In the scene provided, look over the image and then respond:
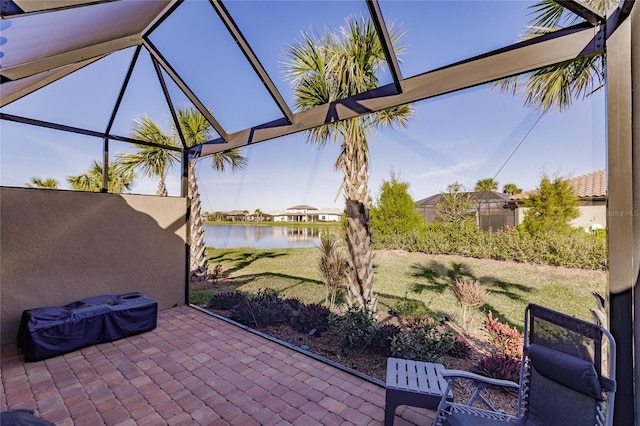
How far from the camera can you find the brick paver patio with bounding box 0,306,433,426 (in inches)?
104

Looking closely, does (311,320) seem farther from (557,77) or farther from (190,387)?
(557,77)

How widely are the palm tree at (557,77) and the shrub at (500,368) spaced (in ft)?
11.0

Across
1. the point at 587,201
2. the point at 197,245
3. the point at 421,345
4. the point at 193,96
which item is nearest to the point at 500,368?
the point at 421,345

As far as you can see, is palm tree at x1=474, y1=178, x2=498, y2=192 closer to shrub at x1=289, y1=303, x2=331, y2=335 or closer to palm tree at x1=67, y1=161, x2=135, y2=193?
shrub at x1=289, y1=303, x2=331, y2=335

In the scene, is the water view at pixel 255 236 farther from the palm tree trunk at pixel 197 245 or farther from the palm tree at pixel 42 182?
the palm tree at pixel 42 182

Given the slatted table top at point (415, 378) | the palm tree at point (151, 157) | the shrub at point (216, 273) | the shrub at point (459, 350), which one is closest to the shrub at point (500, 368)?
the shrub at point (459, 350)

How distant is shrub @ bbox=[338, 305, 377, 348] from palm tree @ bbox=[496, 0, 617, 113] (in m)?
3.57

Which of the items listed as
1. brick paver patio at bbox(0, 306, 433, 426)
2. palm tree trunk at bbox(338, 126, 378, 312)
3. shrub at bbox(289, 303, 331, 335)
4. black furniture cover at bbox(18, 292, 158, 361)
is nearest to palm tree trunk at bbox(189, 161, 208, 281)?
black furniture cover at bbox(18, 292, 158, 361)

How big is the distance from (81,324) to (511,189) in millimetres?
9373

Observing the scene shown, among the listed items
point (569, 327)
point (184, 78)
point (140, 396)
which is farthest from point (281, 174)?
point (569, 327)

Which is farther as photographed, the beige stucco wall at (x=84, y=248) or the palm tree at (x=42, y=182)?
the palm tree at (x=42, y=182)

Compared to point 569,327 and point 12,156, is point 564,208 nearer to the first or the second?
point 569,327

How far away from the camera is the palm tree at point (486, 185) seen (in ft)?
22.7

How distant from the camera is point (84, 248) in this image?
15.7 feet
